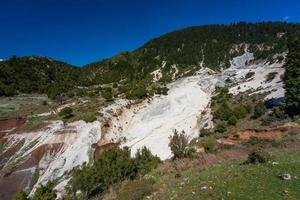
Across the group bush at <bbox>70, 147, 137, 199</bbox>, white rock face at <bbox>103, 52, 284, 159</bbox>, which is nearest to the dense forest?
white rock face at <bbox>103, 52, 284, 159</bbox>

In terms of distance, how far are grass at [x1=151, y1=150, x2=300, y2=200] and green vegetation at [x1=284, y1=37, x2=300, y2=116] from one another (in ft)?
64.1

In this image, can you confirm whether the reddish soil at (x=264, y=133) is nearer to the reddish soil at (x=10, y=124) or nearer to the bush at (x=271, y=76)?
the bush at (x=271, y=76)

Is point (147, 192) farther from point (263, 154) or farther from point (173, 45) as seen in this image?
point (173, 45)

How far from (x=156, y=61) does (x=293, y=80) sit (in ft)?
359

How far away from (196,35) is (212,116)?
136 meters

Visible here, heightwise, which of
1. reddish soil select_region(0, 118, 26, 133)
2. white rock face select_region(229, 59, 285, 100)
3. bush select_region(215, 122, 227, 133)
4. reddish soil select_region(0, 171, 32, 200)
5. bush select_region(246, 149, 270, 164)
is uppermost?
white rock face select_region(229, 59, 285, 100)

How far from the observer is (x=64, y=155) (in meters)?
49.9

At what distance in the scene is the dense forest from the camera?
4241 inches

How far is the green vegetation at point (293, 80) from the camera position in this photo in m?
41.4

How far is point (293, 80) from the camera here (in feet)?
137

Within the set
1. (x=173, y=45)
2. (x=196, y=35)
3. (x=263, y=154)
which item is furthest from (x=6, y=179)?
(x=196, y=35)

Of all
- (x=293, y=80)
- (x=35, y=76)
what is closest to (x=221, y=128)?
(x=293, y=80)

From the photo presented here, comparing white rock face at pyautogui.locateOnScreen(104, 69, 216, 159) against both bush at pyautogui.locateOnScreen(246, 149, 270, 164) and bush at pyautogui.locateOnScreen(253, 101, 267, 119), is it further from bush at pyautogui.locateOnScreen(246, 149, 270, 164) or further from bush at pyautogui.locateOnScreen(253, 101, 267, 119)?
bush at pyautogui.locateOnScreen(246, 149, 270, 164)

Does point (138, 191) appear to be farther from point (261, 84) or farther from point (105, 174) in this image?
point (261, 84)
